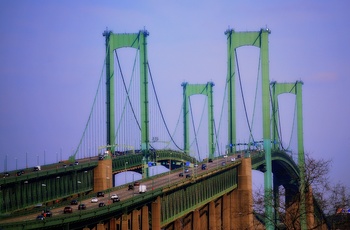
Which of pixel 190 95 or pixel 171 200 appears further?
pixel 190 95

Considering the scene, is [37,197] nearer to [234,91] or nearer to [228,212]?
[228,212]

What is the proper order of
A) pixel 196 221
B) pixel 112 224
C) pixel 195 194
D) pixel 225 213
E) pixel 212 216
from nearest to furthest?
pixel 112 224 < pixel 195 194 < pixel 196 221 < pixel 212 216 < pixel 225 213

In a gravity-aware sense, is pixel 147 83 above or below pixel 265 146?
above

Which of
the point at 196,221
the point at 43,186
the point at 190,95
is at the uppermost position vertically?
the point at 190,95

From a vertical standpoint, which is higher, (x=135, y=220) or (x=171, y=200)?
(x=171, y=200)

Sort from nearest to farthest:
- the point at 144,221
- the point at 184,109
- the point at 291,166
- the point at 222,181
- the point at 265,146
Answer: the point at 144,221 < the point at 222,181 < the point at 265,146 < the point at 291,166 < the point at 184,109

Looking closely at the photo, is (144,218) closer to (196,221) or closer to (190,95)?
(196,221)

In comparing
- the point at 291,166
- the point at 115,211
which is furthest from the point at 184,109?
→ the point at 115,211

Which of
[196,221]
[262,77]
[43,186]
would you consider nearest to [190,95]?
[262,77]

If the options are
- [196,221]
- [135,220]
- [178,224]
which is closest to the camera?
[135,220]
